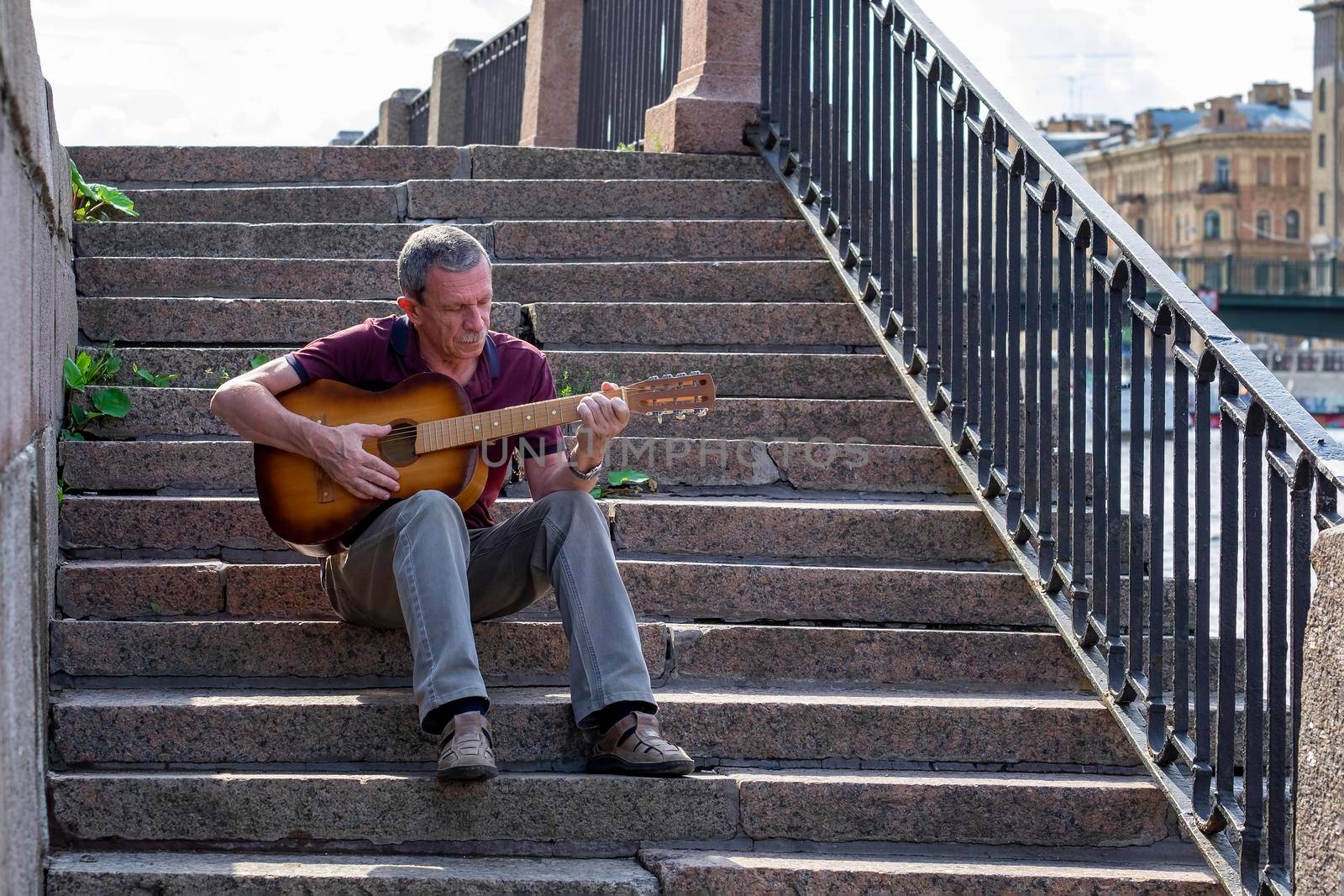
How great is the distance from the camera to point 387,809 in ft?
11.7

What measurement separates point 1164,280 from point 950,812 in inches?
48.4

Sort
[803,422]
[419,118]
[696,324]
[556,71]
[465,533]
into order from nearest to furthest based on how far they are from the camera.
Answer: [465,533] → [803,422] → [696,324] → [556,71] → [419,118]

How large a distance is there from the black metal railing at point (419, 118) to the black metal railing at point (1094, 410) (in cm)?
914

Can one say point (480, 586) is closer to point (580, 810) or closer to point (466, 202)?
point (580, 810)

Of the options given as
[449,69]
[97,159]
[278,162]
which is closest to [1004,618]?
[278,162]

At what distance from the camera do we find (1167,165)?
91438 millimetres

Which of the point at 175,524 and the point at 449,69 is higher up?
the point at 449,69

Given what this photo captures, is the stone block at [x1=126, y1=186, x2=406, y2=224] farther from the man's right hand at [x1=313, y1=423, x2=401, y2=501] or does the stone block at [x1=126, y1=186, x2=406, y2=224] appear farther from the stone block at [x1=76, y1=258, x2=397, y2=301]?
the man's right hand at [x1=313, y1=423, x2=401, y2=501]

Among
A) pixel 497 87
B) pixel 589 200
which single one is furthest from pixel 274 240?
pixel 497 87

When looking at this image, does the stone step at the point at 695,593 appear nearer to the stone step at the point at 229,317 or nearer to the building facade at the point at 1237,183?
the stone step at the point at 229,317

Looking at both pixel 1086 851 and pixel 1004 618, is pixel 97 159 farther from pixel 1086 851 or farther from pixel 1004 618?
pixel 1086 851

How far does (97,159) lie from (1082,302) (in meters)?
3.84

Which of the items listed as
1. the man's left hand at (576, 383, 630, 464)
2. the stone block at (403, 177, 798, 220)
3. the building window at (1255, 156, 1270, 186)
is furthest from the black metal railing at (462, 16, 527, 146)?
the building window at (1255, 156, 1270, 186)

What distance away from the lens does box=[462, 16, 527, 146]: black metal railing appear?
37.7 ft
